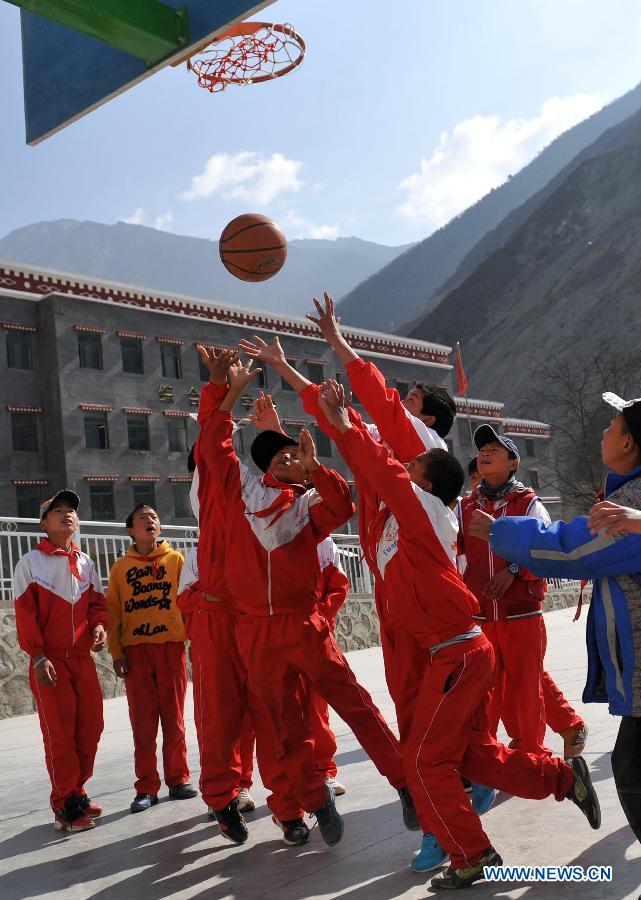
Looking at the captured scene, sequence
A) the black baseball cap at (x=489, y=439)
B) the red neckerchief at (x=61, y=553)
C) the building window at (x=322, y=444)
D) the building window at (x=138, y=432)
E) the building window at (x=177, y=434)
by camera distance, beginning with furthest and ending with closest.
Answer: the building window at (x=322, y=444) < the building window at (x=177, y=434) < the building window at (x=138, y=432) < the red neckerchief at (x=61, y=553) < the black baseball cap at (x=489, y=439)

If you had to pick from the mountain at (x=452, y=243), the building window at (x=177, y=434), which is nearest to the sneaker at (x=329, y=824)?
the building window at (x=177, y=434)

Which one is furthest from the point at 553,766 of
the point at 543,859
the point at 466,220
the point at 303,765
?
the point at 466,220

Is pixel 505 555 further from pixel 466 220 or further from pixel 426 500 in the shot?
pixel 466 220

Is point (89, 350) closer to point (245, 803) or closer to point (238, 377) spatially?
point (245, 803)

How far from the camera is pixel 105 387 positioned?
3206 centimetres

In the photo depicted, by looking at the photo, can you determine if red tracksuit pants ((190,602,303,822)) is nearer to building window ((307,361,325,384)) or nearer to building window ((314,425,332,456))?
building window ((307,361,325,384))

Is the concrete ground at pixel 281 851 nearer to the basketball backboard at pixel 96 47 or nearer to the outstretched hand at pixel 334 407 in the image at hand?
the outstretched hand at pixel 334 407

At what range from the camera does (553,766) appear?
3.87 metres

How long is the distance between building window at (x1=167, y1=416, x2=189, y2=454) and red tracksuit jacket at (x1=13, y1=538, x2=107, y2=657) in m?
28.2

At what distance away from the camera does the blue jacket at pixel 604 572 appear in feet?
10.2

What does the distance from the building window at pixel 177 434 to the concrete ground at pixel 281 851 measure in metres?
28.3

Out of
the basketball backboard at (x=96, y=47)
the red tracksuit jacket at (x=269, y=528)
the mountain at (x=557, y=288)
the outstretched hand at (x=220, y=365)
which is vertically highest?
the mountain at (x=557, y=288)

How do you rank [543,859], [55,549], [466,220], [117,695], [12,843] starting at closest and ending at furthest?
[543,859] → [12,843] → [55,549] → [117,695] → [466,220]

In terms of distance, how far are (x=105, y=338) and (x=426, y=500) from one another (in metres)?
29.2
